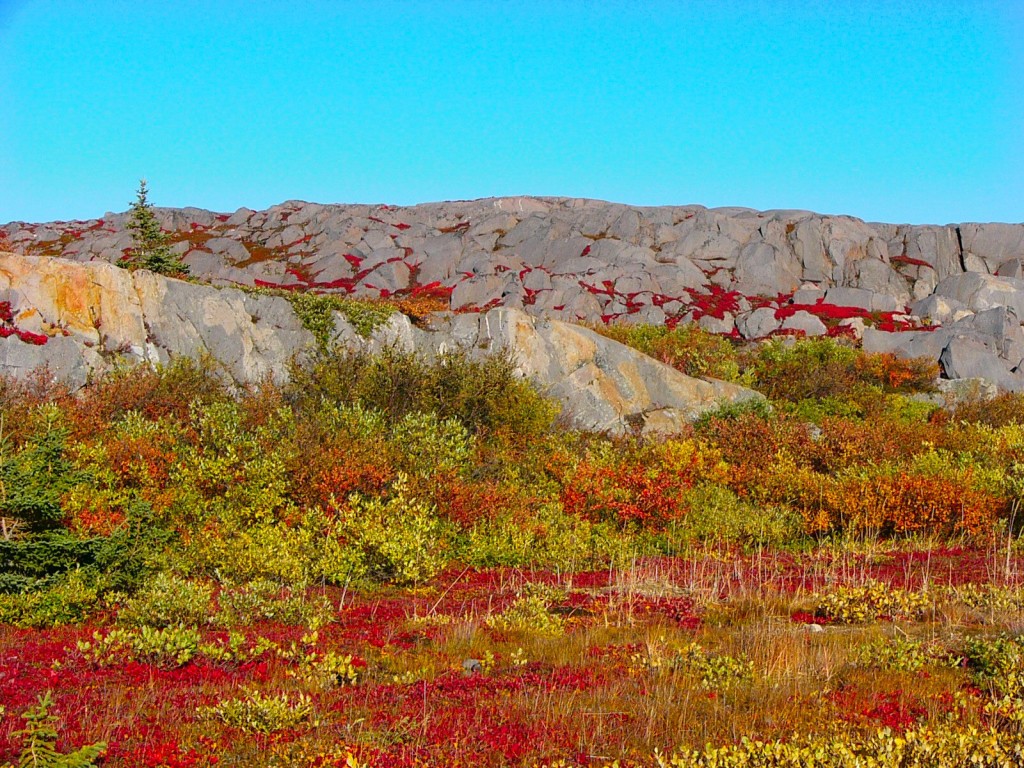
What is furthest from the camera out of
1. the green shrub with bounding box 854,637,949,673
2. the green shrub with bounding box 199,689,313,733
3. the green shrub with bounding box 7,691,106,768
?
the green shrub with bounding box 854,637,949,673

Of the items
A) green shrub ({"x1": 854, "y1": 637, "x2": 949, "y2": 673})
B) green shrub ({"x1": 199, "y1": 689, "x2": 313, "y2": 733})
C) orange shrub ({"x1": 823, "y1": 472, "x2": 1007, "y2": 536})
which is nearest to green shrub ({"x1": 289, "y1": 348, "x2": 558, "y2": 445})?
orange shrub ({"x1": 823, "y1": 472, "x2": 1007, "y2": 536})

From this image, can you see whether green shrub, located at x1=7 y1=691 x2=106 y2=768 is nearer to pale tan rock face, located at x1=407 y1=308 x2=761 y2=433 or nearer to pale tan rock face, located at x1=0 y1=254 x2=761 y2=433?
pale tan rock face, located at x1=0 y1=254 x2=761 y2=433

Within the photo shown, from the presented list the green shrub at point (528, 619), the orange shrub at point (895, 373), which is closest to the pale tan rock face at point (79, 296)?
the green shrub at point (528, 619)

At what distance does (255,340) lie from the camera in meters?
26.4

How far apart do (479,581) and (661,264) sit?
61195 millimetres

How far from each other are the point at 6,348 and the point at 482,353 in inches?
565

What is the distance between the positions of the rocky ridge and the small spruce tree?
24.9 meters

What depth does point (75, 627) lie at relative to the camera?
1060cm

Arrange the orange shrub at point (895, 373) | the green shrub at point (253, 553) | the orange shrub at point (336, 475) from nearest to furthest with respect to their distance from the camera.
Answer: the green shrub at point (253, 553), the orange shrub at point (336, 475), the orange shrub at point (895, 373)

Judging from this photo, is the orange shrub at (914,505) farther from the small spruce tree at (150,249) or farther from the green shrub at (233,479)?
the small spruce tree at (150,249)

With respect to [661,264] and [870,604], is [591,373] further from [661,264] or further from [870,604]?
[661,264]

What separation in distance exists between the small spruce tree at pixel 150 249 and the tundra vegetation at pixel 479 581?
32.0ft

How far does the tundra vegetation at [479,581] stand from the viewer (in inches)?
261

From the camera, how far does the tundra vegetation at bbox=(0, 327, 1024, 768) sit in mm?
6637
